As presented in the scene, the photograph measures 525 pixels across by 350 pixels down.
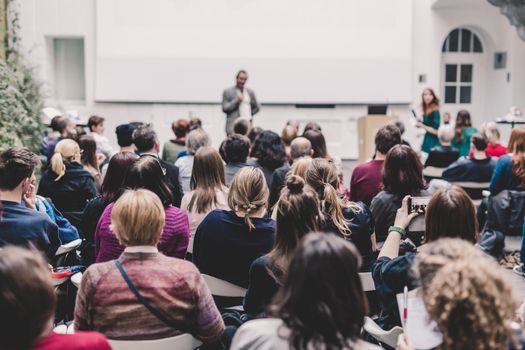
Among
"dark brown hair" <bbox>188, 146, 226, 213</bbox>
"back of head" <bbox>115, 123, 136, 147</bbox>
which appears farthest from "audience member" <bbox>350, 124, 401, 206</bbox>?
"back of head" <bbox>115, 123, 136, 147</bbox>

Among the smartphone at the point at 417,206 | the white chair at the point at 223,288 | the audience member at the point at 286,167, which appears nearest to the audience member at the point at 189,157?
the audience member at the point at 286,167

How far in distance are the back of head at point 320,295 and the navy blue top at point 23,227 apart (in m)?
1.98

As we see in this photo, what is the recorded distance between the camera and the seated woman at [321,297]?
1953 mm

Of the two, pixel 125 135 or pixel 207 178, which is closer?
pixel 207 178

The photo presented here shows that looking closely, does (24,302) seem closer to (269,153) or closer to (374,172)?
(374,172)

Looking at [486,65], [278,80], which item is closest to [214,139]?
[278,80]

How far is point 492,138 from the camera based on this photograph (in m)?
7.75

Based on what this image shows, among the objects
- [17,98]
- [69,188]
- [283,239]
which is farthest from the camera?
[17,98]

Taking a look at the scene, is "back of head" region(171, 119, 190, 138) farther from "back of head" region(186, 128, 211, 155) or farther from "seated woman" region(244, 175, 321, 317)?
"seated woman" region(244, 175, 321, 317)

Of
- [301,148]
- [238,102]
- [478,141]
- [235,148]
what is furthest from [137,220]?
[238,102]

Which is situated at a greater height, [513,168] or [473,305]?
[513,168]

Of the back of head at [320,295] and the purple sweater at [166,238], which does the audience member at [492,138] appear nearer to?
the purple sweater at [166,238]

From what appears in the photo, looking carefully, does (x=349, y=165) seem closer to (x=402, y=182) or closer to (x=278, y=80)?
(x=278, y=80)

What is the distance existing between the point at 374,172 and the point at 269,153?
104 cm
